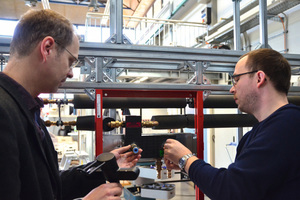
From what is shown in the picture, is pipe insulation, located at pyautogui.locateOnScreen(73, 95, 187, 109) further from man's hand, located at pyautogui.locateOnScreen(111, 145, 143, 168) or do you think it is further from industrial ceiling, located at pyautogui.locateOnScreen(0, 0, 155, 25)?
industrial ceiling, located at pyautogui.locateOnScreen(0, 0, 155, 25)

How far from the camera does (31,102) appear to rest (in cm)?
68

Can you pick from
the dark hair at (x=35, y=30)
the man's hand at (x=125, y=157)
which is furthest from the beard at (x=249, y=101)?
the dark hair at (x=35, y=30)

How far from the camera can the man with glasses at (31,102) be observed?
53cm

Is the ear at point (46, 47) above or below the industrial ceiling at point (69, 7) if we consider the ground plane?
below

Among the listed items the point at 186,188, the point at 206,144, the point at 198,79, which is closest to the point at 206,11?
the point at 206,144

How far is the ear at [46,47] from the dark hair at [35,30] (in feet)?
0.05

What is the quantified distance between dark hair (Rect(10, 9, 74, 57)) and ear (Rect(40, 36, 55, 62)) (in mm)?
15

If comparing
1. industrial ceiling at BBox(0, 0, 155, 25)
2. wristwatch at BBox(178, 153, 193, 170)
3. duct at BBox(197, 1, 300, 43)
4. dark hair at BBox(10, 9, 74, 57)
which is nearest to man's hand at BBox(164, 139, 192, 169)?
wristwatch at BBox(178, 153, 193, 170)

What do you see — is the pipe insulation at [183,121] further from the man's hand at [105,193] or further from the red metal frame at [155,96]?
the man's hand at [105,193]

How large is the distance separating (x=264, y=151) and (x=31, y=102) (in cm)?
78

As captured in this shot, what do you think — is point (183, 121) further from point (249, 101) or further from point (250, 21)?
point (250, 21)

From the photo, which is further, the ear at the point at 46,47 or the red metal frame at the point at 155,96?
the red metal frame at the point at 155,96

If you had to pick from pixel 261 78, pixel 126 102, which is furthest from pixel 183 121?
pixel 261 78

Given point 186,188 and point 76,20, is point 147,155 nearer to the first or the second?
point 186,188
